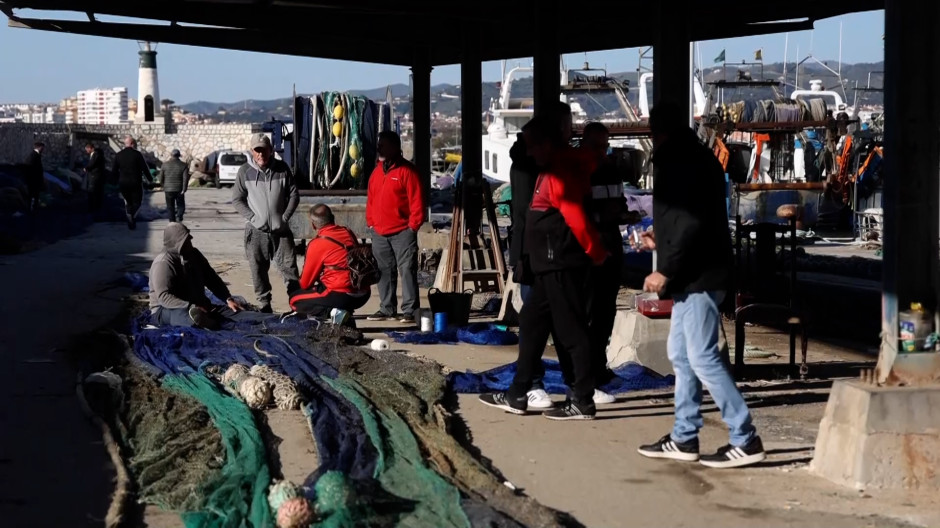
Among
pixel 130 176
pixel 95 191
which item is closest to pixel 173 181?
pixel 130 176

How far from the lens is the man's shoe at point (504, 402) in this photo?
788cm

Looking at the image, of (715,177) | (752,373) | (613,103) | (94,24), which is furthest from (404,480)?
(613,103)

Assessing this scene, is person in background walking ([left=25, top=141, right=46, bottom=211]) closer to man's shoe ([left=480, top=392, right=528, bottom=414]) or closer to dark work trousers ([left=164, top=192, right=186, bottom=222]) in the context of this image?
dark work trousers ([left=164, top=192, right=186, bottom=222])

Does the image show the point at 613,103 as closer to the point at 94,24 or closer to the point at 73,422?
the point at 94,24

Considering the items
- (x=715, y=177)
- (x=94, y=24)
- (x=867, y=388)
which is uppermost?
(x=94, y=24)

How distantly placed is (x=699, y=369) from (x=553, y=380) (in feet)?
8.31

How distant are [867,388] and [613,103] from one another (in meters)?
31.0

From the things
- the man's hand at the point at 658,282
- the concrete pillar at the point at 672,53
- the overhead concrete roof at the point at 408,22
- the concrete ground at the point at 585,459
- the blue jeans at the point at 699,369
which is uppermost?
the overhead concrete roof at the point at 408,22

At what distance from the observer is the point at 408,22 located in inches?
648

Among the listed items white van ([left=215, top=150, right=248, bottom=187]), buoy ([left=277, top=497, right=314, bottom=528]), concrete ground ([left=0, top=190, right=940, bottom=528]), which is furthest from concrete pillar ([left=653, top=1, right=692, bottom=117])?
white van ([left=215, top=150, right=248, bottom=187])

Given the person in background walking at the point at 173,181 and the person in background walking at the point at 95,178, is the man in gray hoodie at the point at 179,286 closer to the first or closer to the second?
the person in background walking at the point at 173,181

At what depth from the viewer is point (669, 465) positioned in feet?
22.1

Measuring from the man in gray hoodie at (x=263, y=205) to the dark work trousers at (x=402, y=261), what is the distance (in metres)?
0.86

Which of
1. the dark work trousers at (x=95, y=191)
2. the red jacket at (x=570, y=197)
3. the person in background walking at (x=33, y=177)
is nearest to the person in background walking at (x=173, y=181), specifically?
the person in background walking at (x=33, y=177)
